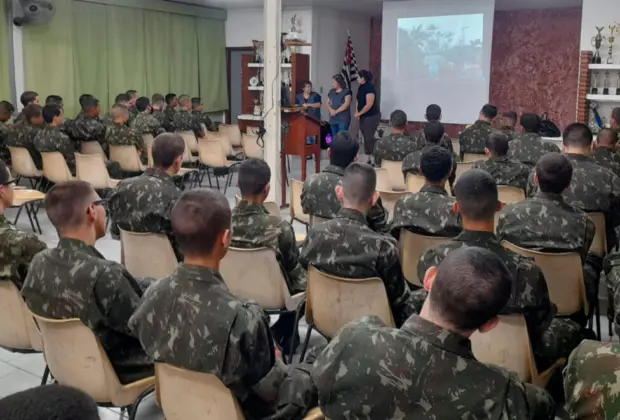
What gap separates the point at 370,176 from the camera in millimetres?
3129

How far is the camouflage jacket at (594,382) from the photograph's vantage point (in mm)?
1660

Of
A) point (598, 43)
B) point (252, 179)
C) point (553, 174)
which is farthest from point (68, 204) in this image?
point (598, 43)

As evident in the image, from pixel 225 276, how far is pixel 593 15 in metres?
7.49

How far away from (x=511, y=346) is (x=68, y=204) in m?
1.78

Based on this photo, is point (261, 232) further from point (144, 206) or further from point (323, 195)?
point (323, 195)

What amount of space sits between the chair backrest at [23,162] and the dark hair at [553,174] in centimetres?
531

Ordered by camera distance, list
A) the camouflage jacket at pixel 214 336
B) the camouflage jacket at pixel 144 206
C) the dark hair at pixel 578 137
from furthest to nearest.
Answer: the dark hair at pixel 578 137, the camouflage jacket at pixel 144 206, the camouflage jacket at pixel 214 336

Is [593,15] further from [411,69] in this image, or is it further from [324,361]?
[324,361]

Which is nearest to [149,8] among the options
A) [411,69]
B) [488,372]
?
[411,69]

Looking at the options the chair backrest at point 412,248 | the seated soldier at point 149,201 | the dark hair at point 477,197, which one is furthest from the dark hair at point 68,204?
the chair backrest at point 412,248

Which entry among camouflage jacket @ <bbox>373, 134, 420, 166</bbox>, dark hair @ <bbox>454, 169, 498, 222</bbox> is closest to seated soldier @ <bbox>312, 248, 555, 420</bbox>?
dark hair @ <bbox>454, 169, 498, 222</bbox>

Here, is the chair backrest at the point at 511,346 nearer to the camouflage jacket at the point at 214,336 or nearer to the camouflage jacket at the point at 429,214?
the camouflage jacket at the point at 214,336

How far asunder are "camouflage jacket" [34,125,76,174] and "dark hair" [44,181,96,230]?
465 centimetres

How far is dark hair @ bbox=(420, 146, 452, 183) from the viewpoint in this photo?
3.72 meters
